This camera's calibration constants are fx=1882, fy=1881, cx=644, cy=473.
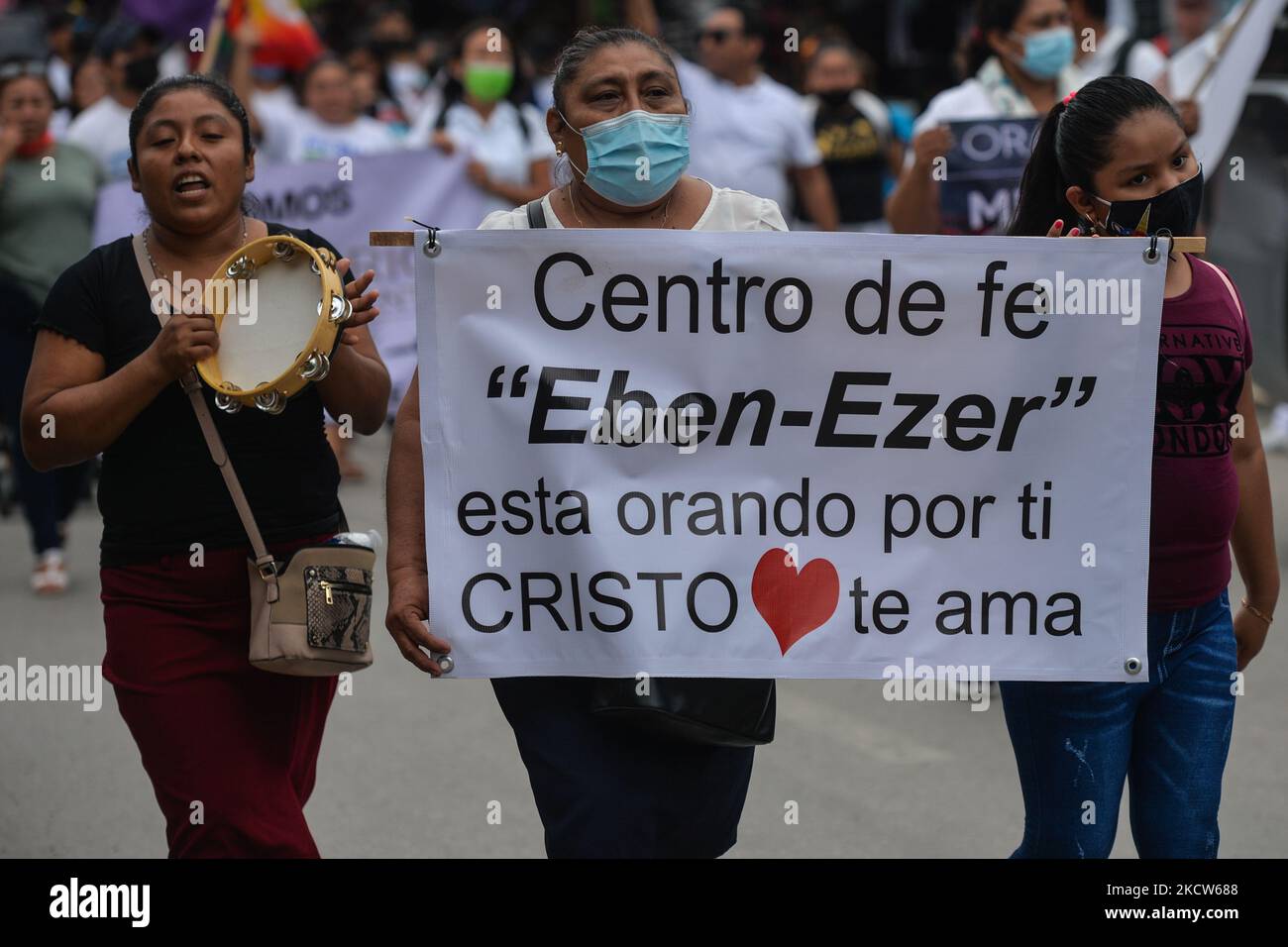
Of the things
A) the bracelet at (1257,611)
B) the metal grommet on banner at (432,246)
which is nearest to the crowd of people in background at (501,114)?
the metal grommet on banner at (432,246)

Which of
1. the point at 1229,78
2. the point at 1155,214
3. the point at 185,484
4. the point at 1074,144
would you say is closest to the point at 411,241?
the point at 185,484

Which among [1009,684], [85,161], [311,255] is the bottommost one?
[1009,684]

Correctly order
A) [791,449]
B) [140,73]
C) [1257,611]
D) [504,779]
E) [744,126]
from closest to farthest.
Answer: [791,449] < [1257,611] < [504,779] < [140,73] < [744,126]

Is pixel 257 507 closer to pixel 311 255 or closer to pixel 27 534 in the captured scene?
pixel 311 255

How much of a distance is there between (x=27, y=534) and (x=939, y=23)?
14.5 m

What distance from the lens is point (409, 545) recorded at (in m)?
3.36

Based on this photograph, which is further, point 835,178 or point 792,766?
point 835,178

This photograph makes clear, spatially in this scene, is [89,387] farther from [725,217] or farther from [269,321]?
[725,217]

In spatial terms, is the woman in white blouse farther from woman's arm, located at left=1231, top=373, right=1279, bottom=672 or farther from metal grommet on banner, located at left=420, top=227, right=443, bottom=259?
woman's arm, located at left=1231, top=373, right=1279, bottom=672

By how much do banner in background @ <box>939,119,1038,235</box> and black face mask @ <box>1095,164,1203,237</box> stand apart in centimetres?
296

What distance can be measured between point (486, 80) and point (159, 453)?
635 cm

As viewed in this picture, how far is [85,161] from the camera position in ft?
26.5

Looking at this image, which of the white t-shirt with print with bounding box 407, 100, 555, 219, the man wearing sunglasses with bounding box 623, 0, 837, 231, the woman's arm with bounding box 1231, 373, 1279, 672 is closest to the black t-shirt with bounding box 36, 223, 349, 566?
the woman's arm with bounding box 1231, 373, 1279, 672
